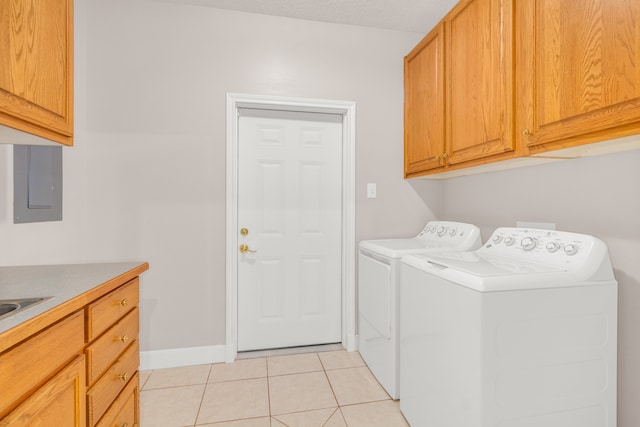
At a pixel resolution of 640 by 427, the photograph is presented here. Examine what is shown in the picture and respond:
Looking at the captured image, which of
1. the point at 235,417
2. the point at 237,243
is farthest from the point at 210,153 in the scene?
the point at 235,417

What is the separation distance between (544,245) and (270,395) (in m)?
1.73

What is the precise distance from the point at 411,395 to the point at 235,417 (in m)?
0.96

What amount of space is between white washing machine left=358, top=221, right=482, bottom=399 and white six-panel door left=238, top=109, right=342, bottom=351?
0.34 m

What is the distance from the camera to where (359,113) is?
2.45 metres

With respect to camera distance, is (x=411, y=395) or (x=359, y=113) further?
(x=359, y=113)

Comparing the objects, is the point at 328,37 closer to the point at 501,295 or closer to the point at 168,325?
the point at 501,295

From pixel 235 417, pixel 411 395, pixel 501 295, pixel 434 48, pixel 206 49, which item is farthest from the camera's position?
pixel 206 49

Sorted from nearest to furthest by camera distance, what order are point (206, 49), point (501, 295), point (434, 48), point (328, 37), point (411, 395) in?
point (501, 295), point (411, 395), point (434, 48), point (206, 49), point (328, 37)

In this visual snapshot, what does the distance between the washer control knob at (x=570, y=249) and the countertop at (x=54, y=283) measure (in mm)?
1805

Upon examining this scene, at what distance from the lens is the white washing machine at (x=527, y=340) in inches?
43.4

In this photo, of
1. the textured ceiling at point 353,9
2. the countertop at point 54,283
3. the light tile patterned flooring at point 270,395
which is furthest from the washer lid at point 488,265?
the textured ceiling at point 353,9

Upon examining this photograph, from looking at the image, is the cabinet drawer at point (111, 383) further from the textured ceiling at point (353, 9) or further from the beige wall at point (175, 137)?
the textured ceiling at point (353, 9)

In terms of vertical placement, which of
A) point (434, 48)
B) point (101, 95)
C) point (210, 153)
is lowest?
point (210, 153)

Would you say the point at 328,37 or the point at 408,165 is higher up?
the point at 328,37
